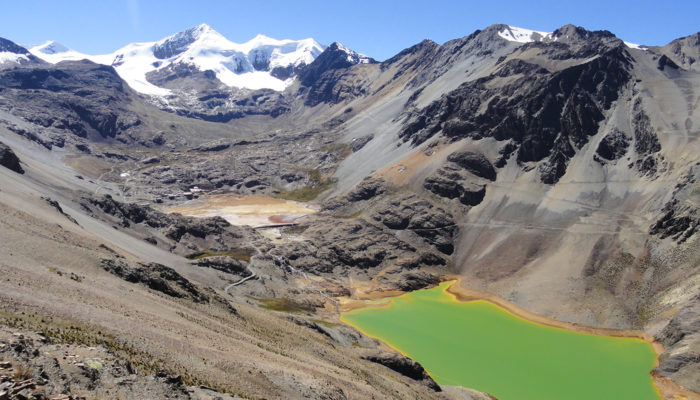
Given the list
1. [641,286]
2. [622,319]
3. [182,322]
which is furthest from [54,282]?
[641,286]

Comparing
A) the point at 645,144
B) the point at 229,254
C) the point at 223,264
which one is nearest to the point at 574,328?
the point at 645,144

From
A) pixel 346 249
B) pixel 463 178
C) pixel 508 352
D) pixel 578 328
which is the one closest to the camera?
pixel 508 352

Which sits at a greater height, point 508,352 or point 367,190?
point 367,190

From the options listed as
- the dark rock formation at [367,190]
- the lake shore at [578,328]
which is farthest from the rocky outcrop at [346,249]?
the dark rock formation at [367,190]

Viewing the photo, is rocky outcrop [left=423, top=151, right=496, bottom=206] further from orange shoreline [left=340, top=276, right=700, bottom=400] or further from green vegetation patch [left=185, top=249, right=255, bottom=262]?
green vegetation patch [left=185, top=249, right=255, bottom=262]

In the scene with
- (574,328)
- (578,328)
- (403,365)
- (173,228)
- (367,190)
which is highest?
(367,190)

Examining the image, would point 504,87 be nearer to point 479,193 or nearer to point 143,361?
point 479,193

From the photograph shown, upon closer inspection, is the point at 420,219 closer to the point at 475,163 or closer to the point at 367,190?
the point at 475,163

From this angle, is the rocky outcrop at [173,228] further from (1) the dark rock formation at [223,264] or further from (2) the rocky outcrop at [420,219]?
(2) the rocky outcrop at [420,219]
